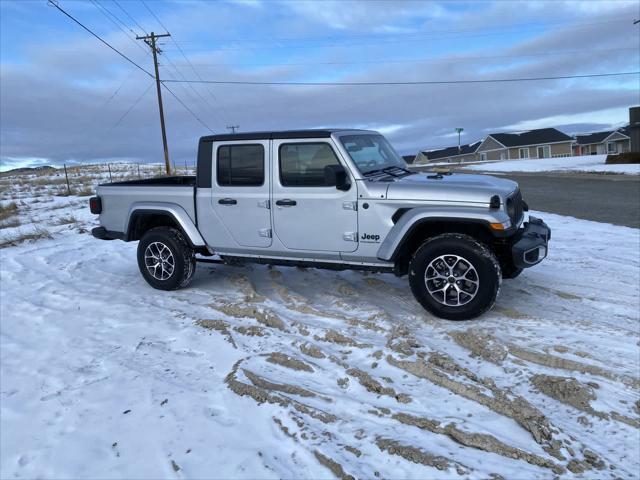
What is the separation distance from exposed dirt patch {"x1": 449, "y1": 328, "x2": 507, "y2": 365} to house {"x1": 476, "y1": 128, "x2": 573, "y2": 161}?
73.8m

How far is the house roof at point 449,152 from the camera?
8922 cm

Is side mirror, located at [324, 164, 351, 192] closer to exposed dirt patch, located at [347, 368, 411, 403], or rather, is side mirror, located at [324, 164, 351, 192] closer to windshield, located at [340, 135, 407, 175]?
windshield, located at [340, 135, 407, 175]

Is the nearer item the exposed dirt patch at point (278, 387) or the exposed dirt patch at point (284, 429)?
the exposed dirt patch at point (284, 429)

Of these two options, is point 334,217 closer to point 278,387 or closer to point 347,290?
point 347,290

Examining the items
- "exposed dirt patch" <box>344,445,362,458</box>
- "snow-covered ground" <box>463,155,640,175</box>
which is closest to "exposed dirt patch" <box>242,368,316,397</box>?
"exposed dirt patch" <box>344,445,362,458</box>

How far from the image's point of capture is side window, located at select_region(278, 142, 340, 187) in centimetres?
542

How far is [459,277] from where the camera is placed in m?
4.80

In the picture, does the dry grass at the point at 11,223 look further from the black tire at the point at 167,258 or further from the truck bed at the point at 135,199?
the black tire at the point at 167,258

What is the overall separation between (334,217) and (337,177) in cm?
45

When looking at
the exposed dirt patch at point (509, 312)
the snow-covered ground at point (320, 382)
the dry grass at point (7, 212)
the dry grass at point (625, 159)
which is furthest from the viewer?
the dry grass at point (625, 159)

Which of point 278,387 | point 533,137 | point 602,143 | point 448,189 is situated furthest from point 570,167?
point 602,143

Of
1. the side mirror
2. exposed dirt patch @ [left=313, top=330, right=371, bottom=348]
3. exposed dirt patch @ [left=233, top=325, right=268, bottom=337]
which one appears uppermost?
the side mirror

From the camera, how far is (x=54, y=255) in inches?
330

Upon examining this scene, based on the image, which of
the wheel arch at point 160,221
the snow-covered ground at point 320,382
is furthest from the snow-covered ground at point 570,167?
the wheel arch at point 160,221
